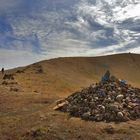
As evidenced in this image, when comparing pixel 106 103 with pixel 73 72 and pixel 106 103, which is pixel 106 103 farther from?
pixel 73 72

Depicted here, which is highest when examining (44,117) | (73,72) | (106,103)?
(73,72)

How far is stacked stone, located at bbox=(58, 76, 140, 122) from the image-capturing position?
18.0 metres

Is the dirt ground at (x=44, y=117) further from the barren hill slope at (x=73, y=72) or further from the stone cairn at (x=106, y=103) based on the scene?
the stone cairn at (x=106, y=103)

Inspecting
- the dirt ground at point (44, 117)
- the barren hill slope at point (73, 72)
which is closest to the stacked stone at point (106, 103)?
the dirt ground at point (44, 117)

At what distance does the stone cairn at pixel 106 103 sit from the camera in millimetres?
17969

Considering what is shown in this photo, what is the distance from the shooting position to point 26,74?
1543 inches

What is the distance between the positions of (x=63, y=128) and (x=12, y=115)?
425 centimetres

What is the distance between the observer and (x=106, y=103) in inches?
738

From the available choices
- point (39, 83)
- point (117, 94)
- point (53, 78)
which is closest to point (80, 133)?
point (117, 94)

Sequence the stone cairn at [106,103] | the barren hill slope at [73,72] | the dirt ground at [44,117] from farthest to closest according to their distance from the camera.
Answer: the barren hill slope at [73,72] → the stone cairn at [106,103] → the dirt ground at [44,117]

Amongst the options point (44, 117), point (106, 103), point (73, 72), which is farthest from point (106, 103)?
point (73, 72)

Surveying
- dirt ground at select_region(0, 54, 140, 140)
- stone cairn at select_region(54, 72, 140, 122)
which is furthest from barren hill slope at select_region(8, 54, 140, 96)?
stone cairn at select_region(54, 72, 140, 122)

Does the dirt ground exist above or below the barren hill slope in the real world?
below

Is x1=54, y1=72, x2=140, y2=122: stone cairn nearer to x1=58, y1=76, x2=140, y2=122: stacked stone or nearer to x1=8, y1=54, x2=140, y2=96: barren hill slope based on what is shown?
x1=58, y1=76, x2=140, y2=122: stacked stone
